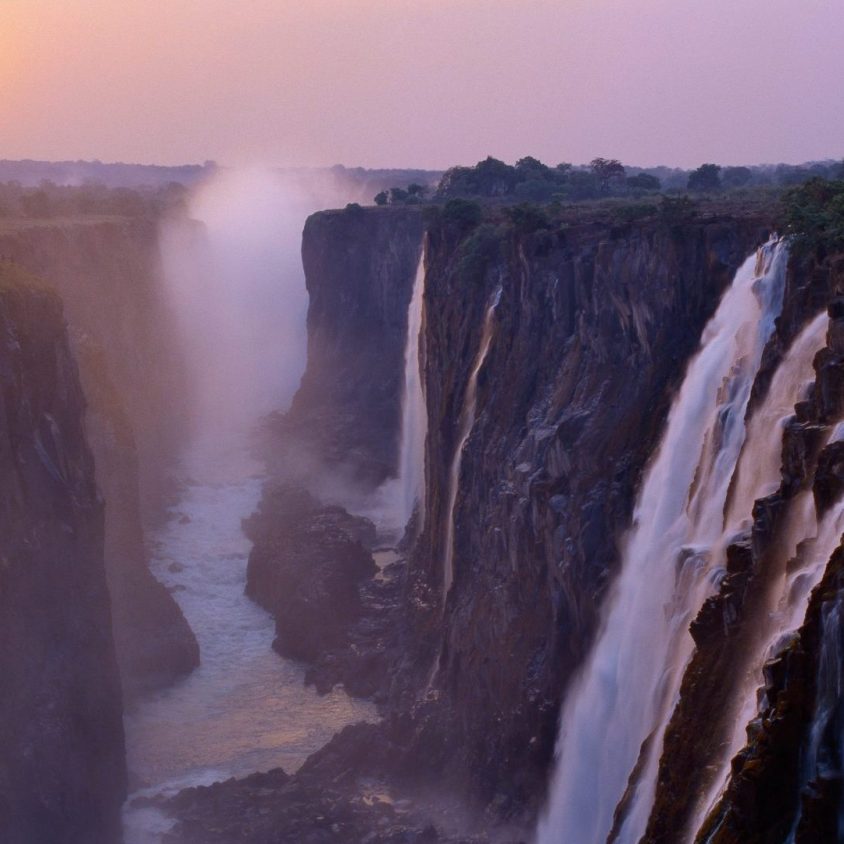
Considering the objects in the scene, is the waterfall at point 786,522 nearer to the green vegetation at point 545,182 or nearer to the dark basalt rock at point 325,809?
the dark basalt rock at point 325,809

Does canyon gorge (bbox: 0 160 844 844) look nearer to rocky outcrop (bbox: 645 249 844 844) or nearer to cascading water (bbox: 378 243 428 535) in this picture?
rocky outcrop (bbox: 645 249 844 844)

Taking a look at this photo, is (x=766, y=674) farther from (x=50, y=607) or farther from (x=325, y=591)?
(x=325, y=591)

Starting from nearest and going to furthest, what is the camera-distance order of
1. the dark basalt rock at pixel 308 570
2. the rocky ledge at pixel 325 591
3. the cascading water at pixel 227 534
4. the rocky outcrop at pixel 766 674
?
the rocky outcrop at pixel 766 674, the cascading water at pixel 227 534, the rocky ledge at pixel 325 591, the dark basalt rock at pixel 308 570

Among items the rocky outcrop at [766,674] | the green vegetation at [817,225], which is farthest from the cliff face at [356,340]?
the rocky outcrop at [766,674]

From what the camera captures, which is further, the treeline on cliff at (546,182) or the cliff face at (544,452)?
the treeline on cliff at (546,182)

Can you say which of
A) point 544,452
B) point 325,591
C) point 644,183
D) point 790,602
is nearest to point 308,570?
point 325,591

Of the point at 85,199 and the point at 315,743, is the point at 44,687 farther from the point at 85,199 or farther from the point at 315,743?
the point at 85,199

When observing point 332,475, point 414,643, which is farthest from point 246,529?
point 414,643
